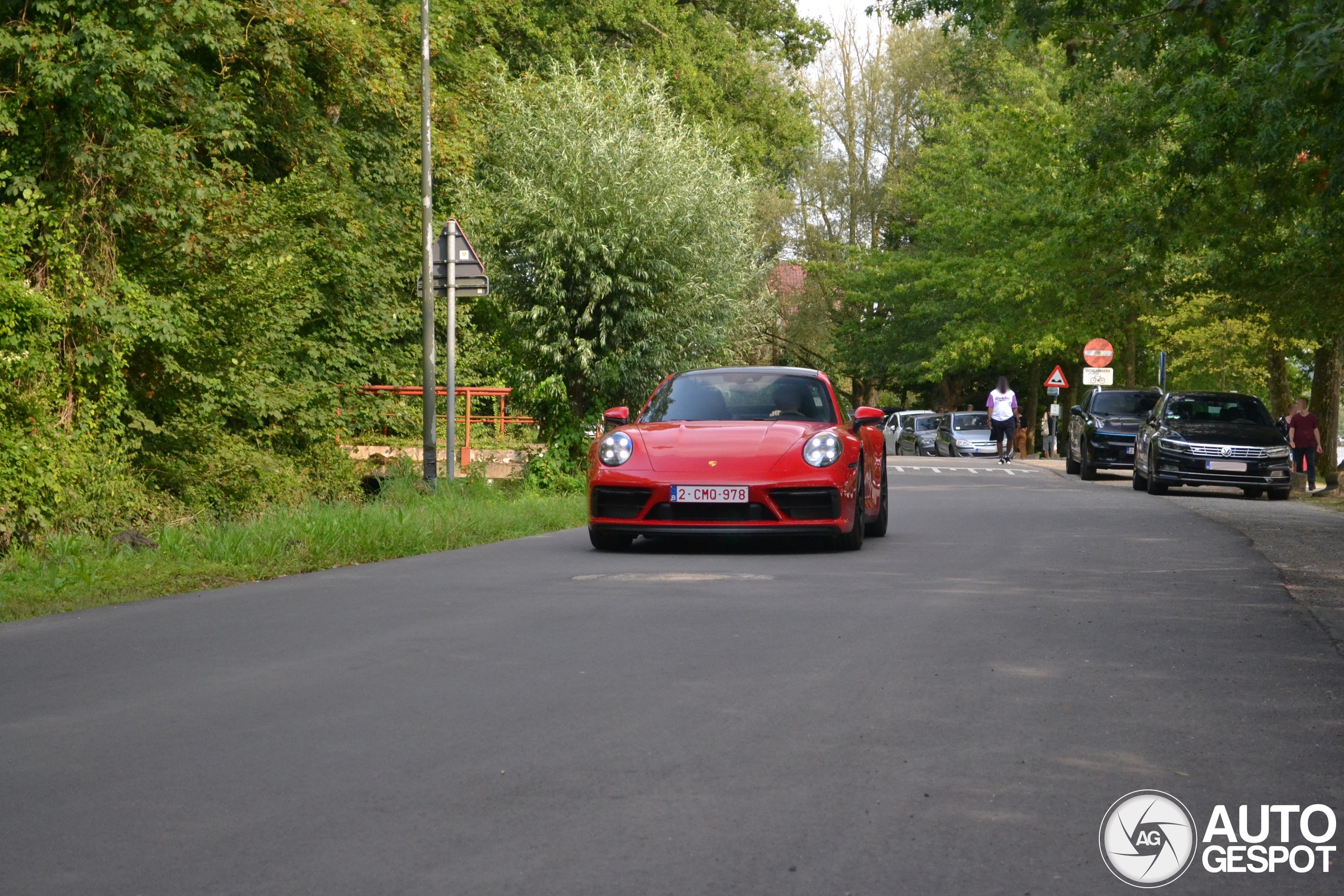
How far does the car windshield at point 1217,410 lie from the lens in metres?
24.4

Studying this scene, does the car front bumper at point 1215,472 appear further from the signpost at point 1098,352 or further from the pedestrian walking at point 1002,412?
the signpost at point 1098,352

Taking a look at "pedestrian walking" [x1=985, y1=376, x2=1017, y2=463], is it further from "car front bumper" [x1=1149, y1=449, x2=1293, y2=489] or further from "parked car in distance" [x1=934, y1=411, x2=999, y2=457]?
"car front bumper" [x1=1149, y1=449, x2=1293, y2=489]

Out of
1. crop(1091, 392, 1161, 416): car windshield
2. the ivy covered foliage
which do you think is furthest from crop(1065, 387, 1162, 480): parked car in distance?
the ivy covered foliage

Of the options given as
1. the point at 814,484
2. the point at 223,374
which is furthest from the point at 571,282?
the point at 814,484

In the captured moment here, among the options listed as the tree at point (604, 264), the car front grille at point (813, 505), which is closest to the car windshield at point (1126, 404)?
the tree at point (604, 264)

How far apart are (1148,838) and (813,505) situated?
7.82 metres

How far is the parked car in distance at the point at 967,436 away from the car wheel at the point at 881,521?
3338 cm

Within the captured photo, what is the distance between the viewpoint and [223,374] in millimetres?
20562

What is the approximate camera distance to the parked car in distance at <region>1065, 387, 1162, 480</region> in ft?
93.9

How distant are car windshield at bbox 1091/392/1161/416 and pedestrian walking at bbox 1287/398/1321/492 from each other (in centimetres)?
263

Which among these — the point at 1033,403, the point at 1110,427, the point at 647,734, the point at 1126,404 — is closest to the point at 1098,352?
the point at 1126,404

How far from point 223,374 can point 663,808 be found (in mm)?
17410

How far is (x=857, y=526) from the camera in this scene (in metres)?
12.4

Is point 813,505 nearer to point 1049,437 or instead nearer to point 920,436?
point 1049,437
